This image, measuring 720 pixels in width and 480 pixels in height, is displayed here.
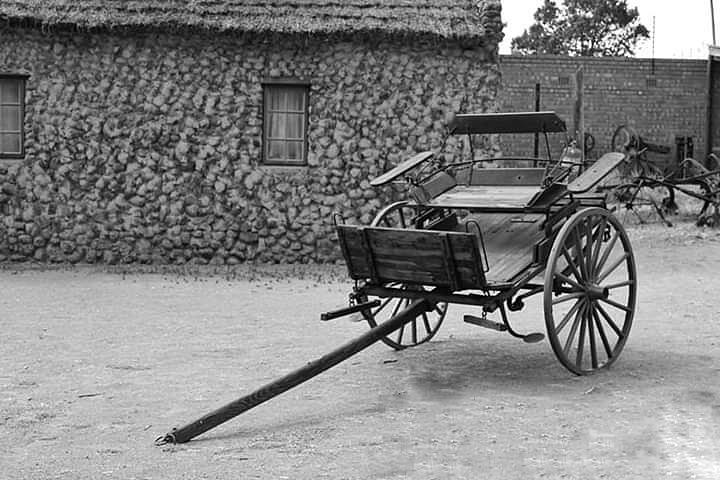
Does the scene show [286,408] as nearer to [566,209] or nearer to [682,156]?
[566,209]

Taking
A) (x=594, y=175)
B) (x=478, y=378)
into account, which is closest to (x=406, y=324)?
(x=478, y=378)

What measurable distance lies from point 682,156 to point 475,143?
444 inches

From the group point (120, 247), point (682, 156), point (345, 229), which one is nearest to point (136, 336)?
point (345, 229)

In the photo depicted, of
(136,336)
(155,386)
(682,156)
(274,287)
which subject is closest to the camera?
(155,386)

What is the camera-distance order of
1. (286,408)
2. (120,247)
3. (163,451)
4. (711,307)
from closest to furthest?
(163,451), (286,408), (711,307), (120,247)

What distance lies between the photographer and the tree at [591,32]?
4353cm

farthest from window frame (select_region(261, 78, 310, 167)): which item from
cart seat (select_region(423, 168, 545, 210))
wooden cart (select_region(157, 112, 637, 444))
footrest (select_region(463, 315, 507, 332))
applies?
footrest (select_region(463, 315, 507, 332))

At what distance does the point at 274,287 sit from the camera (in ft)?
36.4

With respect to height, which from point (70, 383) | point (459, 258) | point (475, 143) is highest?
point (475, 143)

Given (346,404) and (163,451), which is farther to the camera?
(346,404)

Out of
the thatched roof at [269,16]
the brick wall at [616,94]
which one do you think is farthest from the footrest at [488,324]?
the brick wall at [616,94]

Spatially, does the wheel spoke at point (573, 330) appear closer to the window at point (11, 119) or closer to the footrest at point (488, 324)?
the footrest at point (488, 324)

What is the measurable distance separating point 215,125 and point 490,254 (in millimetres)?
6843

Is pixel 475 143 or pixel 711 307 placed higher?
pixel 475 143
